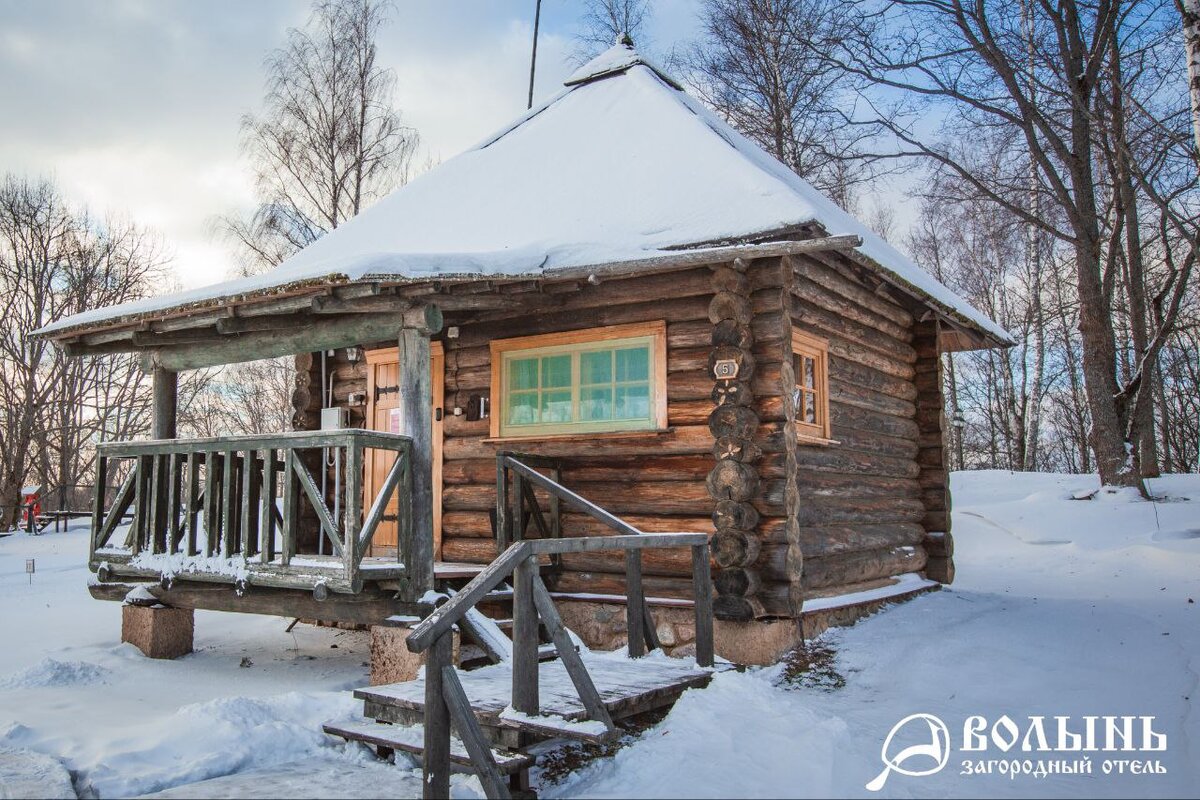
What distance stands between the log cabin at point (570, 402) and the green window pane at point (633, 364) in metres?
0.03

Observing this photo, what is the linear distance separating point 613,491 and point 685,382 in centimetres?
117

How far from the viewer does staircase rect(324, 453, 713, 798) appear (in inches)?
170

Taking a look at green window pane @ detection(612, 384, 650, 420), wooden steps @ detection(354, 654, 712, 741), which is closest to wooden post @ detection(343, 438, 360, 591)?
wooden steps @ detection(354, 654, 712, 741)

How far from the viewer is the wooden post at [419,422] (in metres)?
7.10

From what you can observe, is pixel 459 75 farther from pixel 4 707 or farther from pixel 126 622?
pixel 4 707

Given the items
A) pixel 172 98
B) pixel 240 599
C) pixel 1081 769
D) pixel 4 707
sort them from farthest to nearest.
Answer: pixel 172 98 → pixel 240 599 → pixel 4 707 → pixel 1081 769

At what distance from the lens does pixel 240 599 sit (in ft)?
25.5

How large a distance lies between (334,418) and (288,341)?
86.9 inches

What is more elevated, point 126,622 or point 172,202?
point 172,202

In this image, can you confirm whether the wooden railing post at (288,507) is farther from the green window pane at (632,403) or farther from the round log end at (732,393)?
the round log end at (732,393)

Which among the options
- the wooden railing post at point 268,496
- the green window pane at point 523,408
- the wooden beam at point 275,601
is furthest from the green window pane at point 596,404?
the wooden railing post at point 268,496

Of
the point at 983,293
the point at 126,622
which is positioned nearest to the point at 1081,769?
the point at 126,622

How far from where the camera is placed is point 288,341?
7.82 meters

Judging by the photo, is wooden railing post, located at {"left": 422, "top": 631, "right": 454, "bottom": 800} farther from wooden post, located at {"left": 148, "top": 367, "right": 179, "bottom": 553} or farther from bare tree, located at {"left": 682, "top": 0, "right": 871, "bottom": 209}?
bare tree, located at {"left": 682, "top": 0, "right": 871, "bottom": 209}
